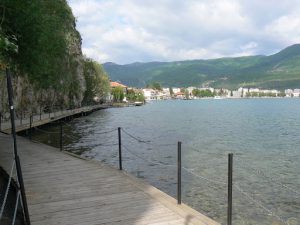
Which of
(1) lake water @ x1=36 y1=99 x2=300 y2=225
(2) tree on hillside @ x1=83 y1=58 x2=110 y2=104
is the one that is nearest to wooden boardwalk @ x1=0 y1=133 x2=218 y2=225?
(1) lake water @ x1=36 y1=99 x2=300 y2=225

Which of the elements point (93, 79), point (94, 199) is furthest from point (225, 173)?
point (93, 79)

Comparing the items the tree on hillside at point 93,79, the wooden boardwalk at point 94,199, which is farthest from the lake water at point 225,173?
the tree on hillside at point 93,79

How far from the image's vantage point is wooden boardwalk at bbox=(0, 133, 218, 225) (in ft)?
25.0

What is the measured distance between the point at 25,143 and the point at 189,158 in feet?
31.4

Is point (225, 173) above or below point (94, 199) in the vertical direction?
below

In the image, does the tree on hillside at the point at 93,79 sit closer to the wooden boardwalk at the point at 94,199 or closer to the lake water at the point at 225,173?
the lake water at the point at 225,173

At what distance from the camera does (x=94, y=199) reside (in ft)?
29.7

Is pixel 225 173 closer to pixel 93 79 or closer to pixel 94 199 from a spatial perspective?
pixel 94 199

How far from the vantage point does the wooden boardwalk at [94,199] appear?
7.61 m

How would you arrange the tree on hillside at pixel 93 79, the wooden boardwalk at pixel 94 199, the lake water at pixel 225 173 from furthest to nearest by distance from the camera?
the tree on hillside at pixel 93 79, the lake water at pixel 225 173, the wooden boardwalk at pixel 94 199

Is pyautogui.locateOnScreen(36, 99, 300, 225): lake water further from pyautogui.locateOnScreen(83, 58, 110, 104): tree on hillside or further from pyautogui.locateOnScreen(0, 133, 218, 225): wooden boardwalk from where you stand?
pyautogui.locateOnScreen(83, 58, 110, 104): tree on hillside

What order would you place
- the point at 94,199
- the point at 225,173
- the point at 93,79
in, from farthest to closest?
the point at 93,79, the point at 225,173, the point at 94,199

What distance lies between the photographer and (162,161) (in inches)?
907

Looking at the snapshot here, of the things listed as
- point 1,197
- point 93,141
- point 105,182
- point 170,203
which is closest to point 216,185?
point 105,182
